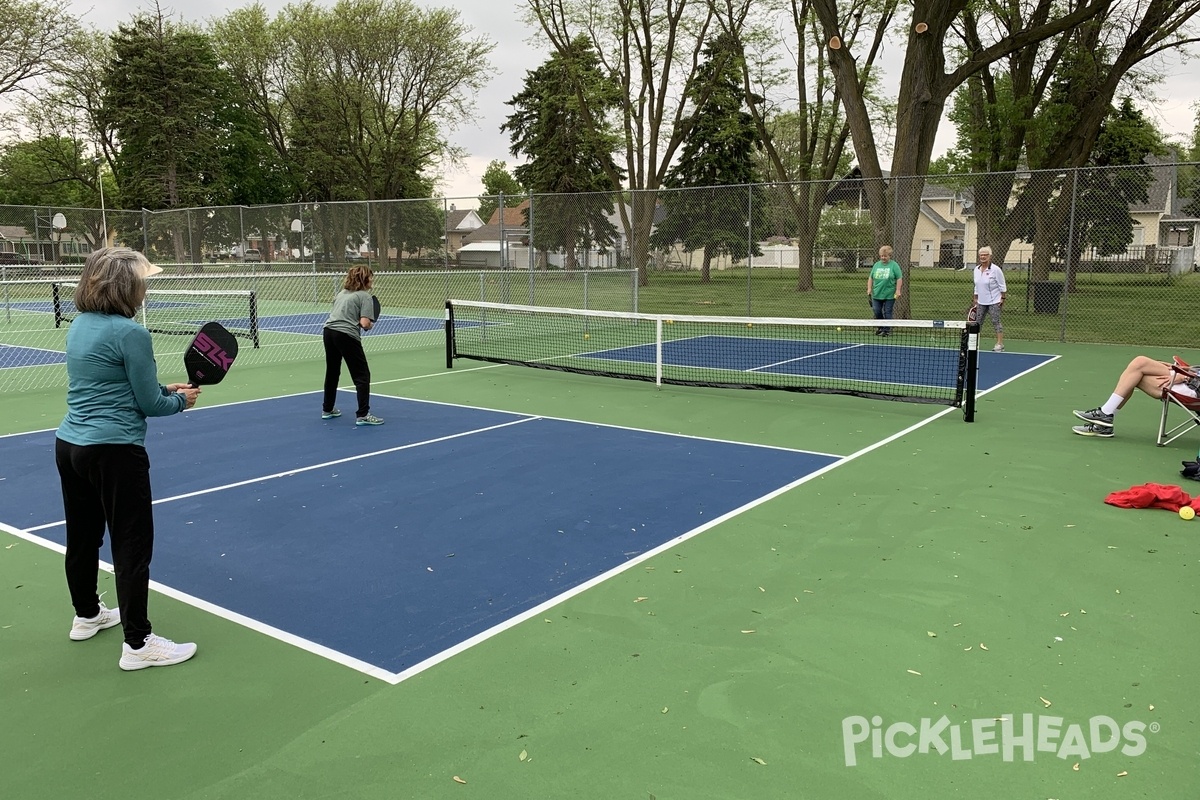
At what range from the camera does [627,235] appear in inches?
1048

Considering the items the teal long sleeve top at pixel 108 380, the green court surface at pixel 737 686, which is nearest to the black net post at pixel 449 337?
→ the green court surface at pixel 737 686

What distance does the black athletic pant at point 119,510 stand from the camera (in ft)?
12.9

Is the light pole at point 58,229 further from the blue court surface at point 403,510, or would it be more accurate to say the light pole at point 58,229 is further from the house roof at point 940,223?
the house roof at point 940,223

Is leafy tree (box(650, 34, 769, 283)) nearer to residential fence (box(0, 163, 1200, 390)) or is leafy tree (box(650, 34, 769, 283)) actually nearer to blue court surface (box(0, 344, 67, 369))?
residential fence (box(0, 163, 1200, 390))

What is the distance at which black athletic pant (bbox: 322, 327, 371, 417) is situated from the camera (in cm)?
972

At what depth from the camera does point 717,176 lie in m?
41.9

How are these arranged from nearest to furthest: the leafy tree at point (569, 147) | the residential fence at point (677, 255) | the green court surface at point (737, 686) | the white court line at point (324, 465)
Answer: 1. the green court surface at point (737, 686)
2. the white court line at point (324, 465)
3. the residential fence at point (677, 255)
4. the leafy tree at point (569, 147)

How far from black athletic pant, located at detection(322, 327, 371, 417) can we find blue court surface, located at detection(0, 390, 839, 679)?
0.36 metres

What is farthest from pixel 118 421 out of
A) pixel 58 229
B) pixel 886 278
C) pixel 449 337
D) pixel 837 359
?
pixel 58 229

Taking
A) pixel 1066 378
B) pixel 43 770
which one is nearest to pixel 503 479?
pixel 43 770

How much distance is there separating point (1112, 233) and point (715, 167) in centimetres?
2042

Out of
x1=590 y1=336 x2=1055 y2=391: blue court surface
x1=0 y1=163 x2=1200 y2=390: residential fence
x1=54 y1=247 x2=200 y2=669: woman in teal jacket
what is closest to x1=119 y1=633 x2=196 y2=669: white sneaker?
x1=54 y1=247 x2=200 y2=669: woman in teal jacket

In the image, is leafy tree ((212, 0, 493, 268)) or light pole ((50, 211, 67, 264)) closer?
light pole ((50, 211, 67, 264))

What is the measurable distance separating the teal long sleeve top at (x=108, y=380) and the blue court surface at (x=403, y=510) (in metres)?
1.33
